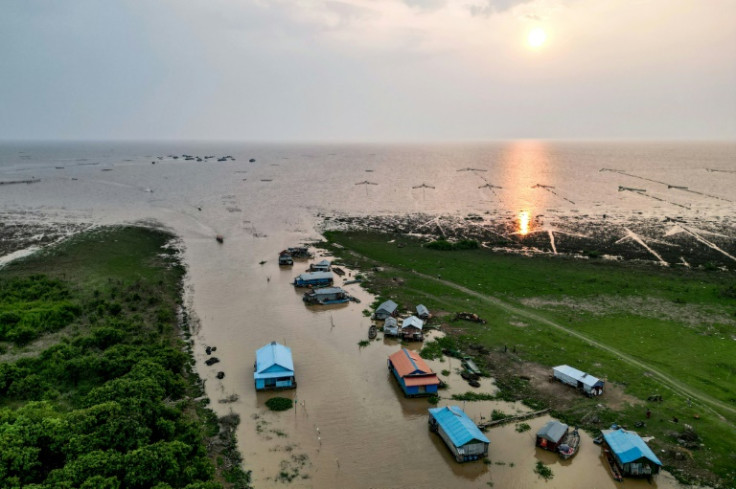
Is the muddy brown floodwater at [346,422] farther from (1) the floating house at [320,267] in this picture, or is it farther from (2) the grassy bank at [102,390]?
(1) the floating house at [320,267]

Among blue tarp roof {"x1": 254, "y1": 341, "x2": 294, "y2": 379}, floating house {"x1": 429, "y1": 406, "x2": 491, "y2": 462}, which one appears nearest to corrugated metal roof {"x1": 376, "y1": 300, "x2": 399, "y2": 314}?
blue tarp roof {"x1": 254, "y1": 341, "x2": 294, "y2": 379}

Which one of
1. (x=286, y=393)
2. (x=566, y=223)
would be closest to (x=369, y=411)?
(x=286, y=393)

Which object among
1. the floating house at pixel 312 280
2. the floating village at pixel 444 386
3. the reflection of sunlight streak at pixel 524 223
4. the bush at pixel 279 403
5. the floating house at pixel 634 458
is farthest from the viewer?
the reflection of sunlight streak at pixel 524 223

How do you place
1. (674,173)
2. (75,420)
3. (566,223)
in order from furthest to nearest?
(674,173) → (566,223) → (75,420)

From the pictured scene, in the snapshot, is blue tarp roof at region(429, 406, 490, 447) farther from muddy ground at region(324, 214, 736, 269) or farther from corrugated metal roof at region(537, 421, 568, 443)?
muddy ground at region(324, 214, 736, 269)

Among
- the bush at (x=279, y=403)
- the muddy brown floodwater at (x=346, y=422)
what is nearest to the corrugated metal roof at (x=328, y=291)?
the muddy brown floodwater at (x=346, y=422)

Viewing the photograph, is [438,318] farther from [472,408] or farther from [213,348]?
[213,348]

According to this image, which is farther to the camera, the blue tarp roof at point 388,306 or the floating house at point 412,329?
the blue tarp roof at point 388,306
